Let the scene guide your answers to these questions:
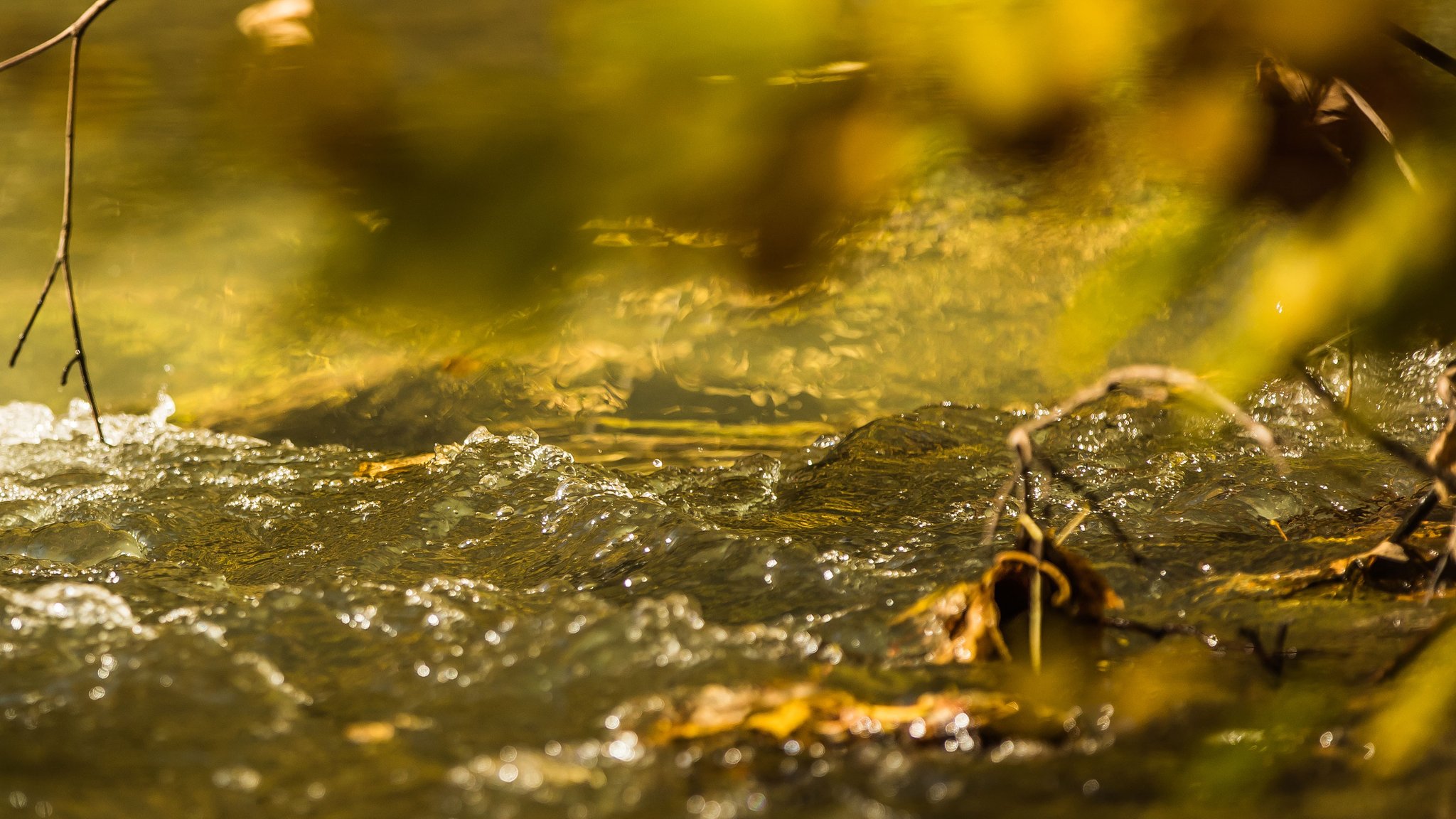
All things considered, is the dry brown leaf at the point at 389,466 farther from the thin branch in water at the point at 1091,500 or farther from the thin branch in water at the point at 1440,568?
the thin branch in water at the point at 1440,568

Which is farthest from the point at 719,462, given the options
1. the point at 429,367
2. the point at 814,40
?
the point at 814,40

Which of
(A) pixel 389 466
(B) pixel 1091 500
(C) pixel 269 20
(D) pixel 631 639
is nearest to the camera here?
(D) pixel 631 639

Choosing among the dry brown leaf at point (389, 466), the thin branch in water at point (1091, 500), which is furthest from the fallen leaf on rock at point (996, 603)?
the dry brown leaf at point (389, 466)

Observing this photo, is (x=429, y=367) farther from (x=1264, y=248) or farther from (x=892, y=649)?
(x=1264, y=248)

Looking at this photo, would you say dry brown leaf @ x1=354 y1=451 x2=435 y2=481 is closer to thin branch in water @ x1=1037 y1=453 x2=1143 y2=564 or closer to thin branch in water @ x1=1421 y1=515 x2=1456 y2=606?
thin branch in water @ x1=1037 y1=453 x2=1143 y2=564

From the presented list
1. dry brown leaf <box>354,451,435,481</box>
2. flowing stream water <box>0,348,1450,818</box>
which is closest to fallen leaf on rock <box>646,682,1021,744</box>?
flowing stream water <box>0,348,1450,818</box>

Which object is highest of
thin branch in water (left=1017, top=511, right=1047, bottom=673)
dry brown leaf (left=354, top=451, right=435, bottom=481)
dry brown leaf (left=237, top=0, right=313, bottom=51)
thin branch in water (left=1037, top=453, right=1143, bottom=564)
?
dry brown leaf (left=237, top=0, right=313, bottom=51)

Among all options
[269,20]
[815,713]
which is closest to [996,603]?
[815,713]

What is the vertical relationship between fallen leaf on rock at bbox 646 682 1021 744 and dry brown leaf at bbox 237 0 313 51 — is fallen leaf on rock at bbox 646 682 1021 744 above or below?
below

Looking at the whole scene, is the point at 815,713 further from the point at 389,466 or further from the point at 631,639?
the point at 389,466

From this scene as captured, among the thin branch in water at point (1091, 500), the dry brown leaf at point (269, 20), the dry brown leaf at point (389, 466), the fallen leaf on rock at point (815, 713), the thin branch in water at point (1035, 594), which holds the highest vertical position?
the dry brown leaf at point (269, 20)

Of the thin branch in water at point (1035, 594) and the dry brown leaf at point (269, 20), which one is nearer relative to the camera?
the thin branch in water at point (1035, 594)
